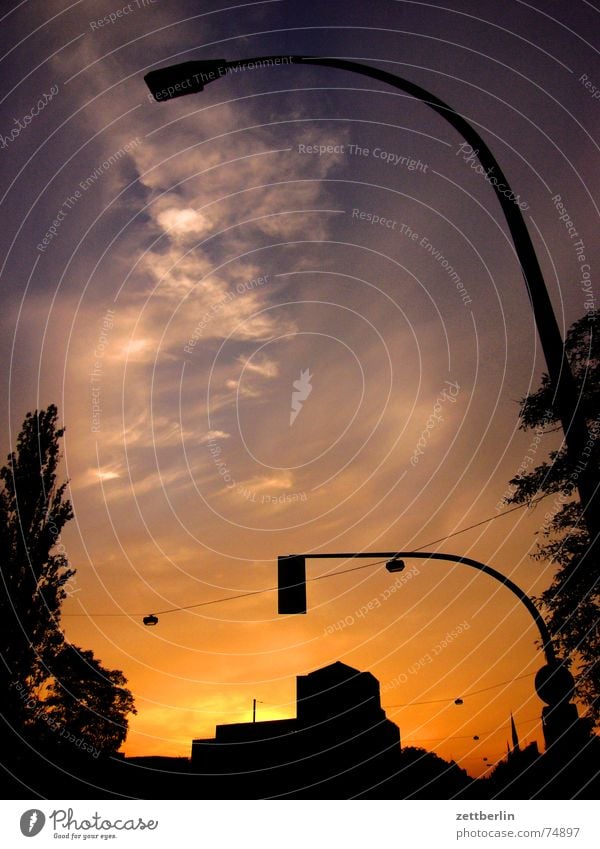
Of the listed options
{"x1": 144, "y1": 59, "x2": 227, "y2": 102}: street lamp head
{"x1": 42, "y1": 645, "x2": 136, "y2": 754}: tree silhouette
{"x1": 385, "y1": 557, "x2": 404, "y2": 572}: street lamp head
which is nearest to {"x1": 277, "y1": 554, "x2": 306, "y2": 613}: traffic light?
{"x1": 385, "y1": 557, "x2": 404, "y2": 572}: street lamp head

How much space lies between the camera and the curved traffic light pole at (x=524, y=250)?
13.7 ft

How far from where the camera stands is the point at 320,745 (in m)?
48.6

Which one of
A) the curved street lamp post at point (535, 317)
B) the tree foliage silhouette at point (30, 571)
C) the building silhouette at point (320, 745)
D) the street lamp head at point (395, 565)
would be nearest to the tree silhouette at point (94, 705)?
the building silhouette at point (320, 745)

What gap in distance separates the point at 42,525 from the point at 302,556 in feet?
46.2

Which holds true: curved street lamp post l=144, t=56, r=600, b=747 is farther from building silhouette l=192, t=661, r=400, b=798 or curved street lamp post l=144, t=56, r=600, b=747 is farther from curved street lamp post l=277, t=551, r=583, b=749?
building silhouette l=192, t=661, r=400, b=798

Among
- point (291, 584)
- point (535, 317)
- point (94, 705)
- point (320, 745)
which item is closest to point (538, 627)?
point (291, 584)

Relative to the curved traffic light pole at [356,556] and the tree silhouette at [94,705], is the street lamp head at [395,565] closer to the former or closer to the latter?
the curved traffic light pole at [356,556]

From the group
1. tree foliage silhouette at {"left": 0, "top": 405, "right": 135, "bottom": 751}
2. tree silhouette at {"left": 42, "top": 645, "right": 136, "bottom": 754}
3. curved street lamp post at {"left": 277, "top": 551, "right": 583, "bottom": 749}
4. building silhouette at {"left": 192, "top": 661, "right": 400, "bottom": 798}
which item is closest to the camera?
curved street lamp post at {"left": 277, "top": 551, "right": 583, "bottom": 749}

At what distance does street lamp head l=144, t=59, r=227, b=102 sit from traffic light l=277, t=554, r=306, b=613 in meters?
8.39

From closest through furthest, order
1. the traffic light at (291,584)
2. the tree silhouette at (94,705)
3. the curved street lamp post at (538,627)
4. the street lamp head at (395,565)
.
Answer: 1. the curved street lamp post at (538,627)
2. the traffic light at (291,584)
3. the street lamp head at (395,565)
4. the tree silhouette at (94,705)

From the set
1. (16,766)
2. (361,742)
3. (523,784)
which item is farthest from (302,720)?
(523,784)

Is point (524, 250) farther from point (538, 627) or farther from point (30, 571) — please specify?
point (30, 571)

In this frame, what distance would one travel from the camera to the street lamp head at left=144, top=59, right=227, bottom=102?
266 inches
